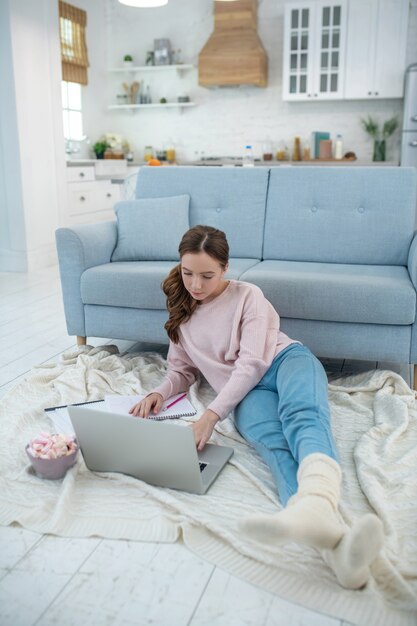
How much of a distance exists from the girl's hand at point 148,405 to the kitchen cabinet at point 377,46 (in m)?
4.99

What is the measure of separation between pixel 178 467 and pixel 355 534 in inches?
22.0

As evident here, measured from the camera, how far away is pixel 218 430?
204 centimetres

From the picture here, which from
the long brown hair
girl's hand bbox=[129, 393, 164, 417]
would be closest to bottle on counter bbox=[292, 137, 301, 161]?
the long brown hair

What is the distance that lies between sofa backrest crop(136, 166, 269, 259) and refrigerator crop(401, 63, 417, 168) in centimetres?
330

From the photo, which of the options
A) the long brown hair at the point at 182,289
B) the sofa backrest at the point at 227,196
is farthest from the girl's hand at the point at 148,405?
the sofa backrest at the point at 227,196

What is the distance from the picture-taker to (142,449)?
161 cm

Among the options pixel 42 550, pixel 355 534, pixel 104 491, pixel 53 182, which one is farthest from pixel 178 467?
pixel 53 182

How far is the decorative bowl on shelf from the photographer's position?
5.54ft

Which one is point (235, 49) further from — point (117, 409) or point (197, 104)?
point (117, 409)

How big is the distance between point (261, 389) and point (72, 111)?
221 inches

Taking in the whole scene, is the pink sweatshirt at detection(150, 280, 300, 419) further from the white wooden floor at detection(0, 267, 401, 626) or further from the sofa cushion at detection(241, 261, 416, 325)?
the white wooden floor at detection(0, 267, 401, 626)

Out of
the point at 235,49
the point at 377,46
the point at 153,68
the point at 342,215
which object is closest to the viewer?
the point at 342,215

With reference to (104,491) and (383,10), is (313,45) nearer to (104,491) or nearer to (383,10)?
(383,10)

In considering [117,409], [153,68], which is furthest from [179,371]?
[153,68]
